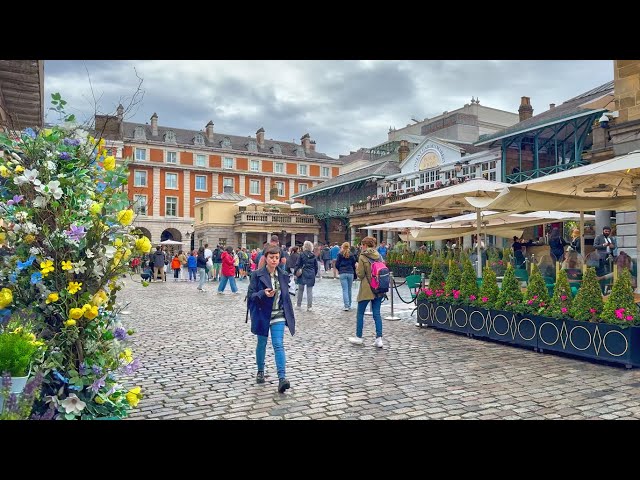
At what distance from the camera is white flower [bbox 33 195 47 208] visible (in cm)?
345

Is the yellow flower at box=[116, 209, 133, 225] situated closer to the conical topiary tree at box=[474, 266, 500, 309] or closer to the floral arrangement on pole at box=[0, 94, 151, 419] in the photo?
the floral arrangement on pole at box=[0, 94, 151, 419]

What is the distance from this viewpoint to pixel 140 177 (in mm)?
57094

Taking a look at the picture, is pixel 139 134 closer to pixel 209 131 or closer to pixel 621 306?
pixel 209 131

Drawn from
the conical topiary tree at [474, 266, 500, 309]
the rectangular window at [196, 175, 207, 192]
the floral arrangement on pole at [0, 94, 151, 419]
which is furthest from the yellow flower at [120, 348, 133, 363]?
the rectangular window at [196, 175, 207, 192]

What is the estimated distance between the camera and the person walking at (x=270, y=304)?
562 cm

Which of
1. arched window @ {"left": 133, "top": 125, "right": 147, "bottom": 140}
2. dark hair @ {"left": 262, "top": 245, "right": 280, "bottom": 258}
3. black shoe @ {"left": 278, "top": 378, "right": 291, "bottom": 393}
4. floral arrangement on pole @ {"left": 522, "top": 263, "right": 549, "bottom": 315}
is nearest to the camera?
black shoe @ {"left": 278, "top": 378, "right": 291, "bottom": 393}

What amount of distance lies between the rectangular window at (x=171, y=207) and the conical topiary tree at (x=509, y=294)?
53.9 meters

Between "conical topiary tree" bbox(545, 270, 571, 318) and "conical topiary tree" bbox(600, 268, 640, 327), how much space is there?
535mm

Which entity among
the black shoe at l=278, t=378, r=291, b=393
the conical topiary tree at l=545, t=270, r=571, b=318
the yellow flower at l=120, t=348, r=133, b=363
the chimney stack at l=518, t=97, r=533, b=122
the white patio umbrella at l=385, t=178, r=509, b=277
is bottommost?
the black shoe at l=278, t=378, r=291, b=393
